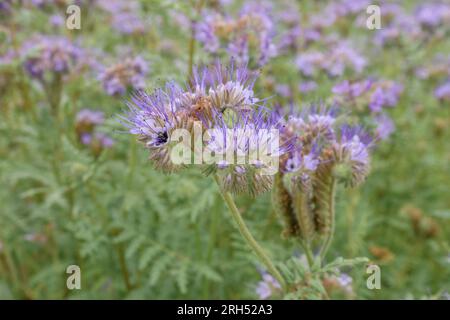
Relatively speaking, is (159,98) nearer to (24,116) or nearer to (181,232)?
(181,232)

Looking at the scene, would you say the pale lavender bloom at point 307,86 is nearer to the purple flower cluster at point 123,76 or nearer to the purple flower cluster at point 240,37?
the purple flower cluster at point 240,37

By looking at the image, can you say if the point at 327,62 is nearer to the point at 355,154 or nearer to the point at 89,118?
the point at 89,118

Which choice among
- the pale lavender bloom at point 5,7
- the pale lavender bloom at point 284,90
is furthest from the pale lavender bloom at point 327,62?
the pale lavender bloom at point 5,7

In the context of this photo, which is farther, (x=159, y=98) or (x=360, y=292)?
(x=360, y=292)

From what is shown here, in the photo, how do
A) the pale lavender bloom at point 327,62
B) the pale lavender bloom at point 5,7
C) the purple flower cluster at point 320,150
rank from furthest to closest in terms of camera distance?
the pale lavender bloom at point 327,62, the pale lavender bloom at point 5,7, the purple flower cluster at point 320,150

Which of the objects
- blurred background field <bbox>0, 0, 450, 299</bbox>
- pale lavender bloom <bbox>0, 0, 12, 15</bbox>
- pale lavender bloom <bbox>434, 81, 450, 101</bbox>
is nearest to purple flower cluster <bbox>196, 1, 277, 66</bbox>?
blurred background field <bbox>0, 0, 450, 299</bbox>

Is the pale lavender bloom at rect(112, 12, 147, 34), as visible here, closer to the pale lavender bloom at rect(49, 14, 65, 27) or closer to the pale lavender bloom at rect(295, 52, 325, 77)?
the pale lavender bloom at rect(49, 14, 65, 27)
